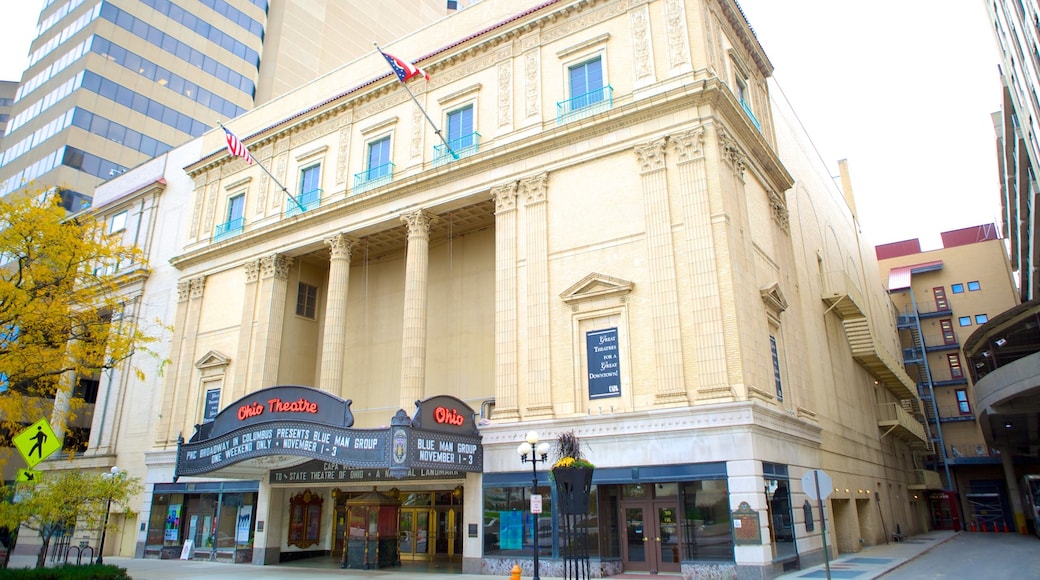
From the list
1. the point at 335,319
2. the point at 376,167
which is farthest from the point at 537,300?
the point at 376,167

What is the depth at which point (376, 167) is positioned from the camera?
3253 centimetres

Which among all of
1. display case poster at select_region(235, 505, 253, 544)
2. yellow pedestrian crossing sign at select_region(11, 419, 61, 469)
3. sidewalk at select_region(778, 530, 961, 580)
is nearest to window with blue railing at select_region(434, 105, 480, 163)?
yellow pedestrian crossing sign at select_region(11, 419, 61, 469)

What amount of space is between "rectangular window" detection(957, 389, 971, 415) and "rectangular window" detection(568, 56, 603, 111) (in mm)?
53639

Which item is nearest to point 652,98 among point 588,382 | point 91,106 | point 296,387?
point 588,382

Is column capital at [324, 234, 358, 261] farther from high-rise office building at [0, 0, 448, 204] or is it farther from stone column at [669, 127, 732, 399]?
high-rise office building at [0, 0, 448, 204]

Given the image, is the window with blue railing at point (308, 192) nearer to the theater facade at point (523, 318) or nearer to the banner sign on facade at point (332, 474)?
the theater facade at point (523, 318)

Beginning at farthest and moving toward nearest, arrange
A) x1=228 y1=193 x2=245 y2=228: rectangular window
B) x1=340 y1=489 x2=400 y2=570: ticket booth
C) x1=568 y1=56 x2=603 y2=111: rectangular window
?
x1=228 y1=193 x2=245 y2=228: rectangular window → x1=568 y1=56 x2=603 y2=111: rectangular window → x1=340 y1=489 x2=400 y2=570: ticket booth

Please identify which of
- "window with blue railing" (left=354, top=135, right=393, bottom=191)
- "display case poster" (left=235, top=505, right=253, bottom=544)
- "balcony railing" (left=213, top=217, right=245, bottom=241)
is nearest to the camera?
"display case poster" (left=235, top=505, right=253, bottom=544)

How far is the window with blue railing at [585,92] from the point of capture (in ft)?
86.6

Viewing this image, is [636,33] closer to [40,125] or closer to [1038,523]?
[1038,523]

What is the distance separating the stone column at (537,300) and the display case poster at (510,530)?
3439 millimetres

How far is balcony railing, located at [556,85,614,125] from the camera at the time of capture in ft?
86.0

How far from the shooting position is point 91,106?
2199 inches

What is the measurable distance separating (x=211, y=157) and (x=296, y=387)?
70.1 feet
